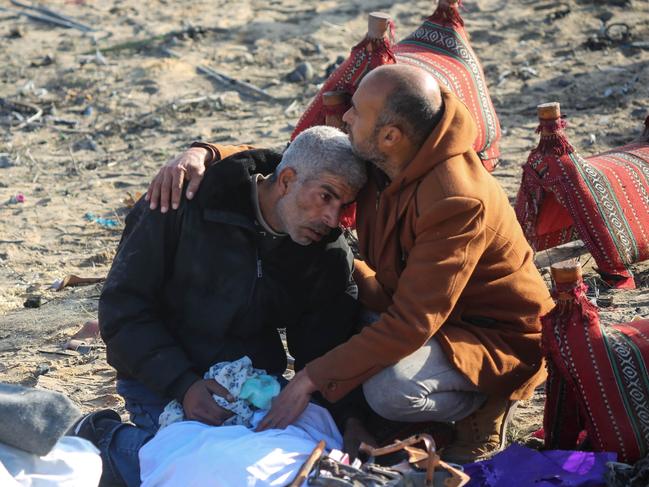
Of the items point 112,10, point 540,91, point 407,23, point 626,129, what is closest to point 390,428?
point 626,129

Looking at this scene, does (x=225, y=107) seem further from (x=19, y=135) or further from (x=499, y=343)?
(x=499, y=343)

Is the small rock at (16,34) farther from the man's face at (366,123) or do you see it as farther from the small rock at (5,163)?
the man's face at (366,123)

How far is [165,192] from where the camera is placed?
12.2ft

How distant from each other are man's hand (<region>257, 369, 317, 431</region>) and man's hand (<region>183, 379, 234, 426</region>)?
16 cm

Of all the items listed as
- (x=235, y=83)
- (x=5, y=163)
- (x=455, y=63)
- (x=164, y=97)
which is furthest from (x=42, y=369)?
(x=235, y=83)

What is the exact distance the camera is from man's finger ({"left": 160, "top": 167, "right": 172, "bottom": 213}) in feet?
12.1

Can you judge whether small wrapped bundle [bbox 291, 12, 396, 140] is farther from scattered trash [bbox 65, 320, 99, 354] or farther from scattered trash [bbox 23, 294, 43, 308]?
scattered trash [bbox 23, 294, 43, 308]

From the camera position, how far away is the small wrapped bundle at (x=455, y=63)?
5.31 m

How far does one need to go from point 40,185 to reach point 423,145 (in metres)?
4.64

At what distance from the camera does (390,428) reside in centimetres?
383

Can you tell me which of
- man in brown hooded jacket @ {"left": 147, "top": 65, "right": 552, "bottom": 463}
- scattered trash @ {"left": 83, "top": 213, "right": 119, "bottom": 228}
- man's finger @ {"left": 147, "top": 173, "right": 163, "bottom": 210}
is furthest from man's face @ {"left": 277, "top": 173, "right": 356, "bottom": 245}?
scattered trash @ {"left": 83, "top": 213, "right": 119, "bottom": 228}

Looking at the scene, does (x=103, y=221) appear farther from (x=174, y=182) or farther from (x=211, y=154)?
(x=174, y=182)

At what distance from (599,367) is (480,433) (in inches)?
21.1

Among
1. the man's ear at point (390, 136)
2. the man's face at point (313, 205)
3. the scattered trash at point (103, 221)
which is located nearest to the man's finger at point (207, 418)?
the man's face at point (313, 205)
